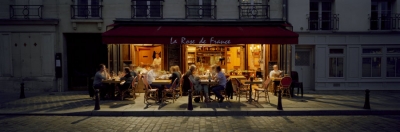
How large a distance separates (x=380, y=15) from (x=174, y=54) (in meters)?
9.99

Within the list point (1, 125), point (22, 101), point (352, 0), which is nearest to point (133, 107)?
point (1, 125)

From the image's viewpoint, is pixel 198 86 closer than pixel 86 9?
Yes

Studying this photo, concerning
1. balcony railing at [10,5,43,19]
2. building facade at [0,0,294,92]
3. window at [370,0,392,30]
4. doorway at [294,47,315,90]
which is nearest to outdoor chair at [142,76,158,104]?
building facade at [0,0,294,92]

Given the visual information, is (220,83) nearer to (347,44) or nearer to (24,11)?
(347,44)

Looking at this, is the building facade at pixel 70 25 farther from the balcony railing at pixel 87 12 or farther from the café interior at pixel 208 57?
the café interior at pixel 208 57

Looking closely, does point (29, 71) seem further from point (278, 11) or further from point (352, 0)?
point (352, 0)

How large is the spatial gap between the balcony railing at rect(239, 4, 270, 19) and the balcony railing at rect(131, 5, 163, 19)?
370 centimetres

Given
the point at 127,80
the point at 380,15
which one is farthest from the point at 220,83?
the point at 380,15

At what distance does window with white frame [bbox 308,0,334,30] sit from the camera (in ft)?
43.5

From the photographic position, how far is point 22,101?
33.4ft

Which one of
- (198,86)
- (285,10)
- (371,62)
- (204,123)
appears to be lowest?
(204,123)

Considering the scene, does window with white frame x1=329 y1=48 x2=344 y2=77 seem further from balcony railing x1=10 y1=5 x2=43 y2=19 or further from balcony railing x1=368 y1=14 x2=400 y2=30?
balcony railing x1=10 y1=5 x2=43 y2=19

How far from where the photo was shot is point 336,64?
13359mm

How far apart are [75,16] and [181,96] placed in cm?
612
